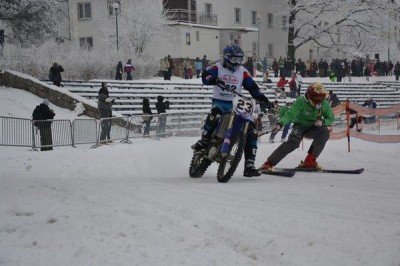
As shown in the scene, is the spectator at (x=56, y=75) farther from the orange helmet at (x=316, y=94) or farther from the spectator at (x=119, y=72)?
the orange helmet at (x=316, y=94)

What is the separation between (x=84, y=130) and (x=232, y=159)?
1036 cm

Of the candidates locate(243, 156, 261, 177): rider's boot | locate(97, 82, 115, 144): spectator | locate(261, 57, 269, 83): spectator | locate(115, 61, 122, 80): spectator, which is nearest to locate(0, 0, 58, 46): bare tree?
locate(115, 61, 122, 80): spectator

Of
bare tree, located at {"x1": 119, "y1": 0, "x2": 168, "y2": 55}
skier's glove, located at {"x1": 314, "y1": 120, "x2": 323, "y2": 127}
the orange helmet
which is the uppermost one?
bare tree, located at {"x1": 119, "y1": 0, "x2": 168, "y2": 55}

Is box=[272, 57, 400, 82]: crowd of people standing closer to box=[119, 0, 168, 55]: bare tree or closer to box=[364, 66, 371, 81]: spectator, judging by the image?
box=[364, 66, 371, 81]: spectator

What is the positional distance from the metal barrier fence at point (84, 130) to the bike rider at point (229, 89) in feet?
28.6

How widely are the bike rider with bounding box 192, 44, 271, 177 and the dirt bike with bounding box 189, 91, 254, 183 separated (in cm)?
20

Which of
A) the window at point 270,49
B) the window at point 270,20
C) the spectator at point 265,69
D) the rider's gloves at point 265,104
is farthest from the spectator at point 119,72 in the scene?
the window at point 270,20

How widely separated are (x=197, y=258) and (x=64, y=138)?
1386 cm

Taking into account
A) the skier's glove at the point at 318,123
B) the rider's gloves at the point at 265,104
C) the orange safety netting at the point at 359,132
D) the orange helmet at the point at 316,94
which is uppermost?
the orange helmet at the point at 316,94

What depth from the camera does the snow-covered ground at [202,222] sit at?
3.94 metres

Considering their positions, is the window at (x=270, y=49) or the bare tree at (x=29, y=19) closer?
the bare tree at (x=29, y=19)

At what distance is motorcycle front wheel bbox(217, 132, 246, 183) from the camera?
316 inches

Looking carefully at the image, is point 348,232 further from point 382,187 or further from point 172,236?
point 382,187

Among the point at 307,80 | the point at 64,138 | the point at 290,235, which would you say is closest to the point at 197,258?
the point at 290,235
